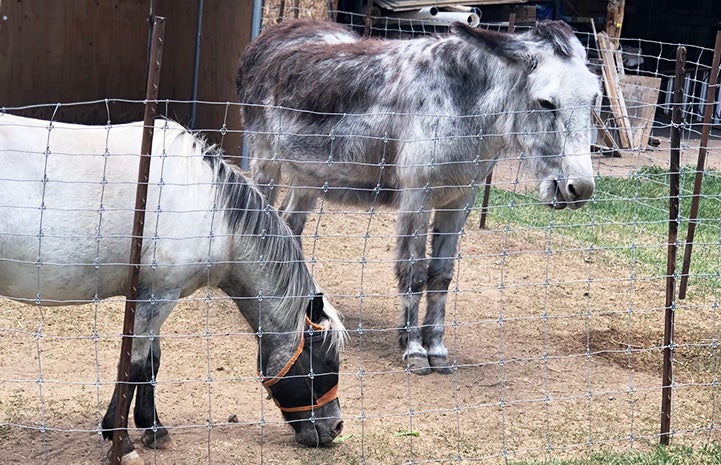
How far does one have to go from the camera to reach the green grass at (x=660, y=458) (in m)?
4.18

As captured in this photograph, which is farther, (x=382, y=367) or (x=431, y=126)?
(x=382, y=367)

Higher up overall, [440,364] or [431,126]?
[431,126]

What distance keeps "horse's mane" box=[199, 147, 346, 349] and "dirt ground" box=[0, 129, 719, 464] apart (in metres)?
0.20

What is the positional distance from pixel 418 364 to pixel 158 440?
176cm

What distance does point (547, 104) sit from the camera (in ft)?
16.3

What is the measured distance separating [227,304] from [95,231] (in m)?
2.62

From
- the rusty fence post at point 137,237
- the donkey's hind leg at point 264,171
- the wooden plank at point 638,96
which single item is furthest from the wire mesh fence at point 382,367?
the wooden plank at point 638,96

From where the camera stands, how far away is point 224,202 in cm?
409

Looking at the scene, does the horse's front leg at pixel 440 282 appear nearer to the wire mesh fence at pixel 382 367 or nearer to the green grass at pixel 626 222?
the wire mesh fence at pixel 382 367

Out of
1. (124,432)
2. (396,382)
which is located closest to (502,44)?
(396,382)

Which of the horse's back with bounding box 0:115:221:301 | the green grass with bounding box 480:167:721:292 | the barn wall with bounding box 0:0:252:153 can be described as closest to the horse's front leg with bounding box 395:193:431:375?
the horse's back with bounding box 0:115:221:301

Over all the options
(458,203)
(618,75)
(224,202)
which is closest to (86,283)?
(224,202)

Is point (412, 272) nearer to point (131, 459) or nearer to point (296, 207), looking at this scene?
point (296, 207)

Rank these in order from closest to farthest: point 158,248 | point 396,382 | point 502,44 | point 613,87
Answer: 1. point 158,248
2. point 502,44
3. point 396,382
4. point 613,87
